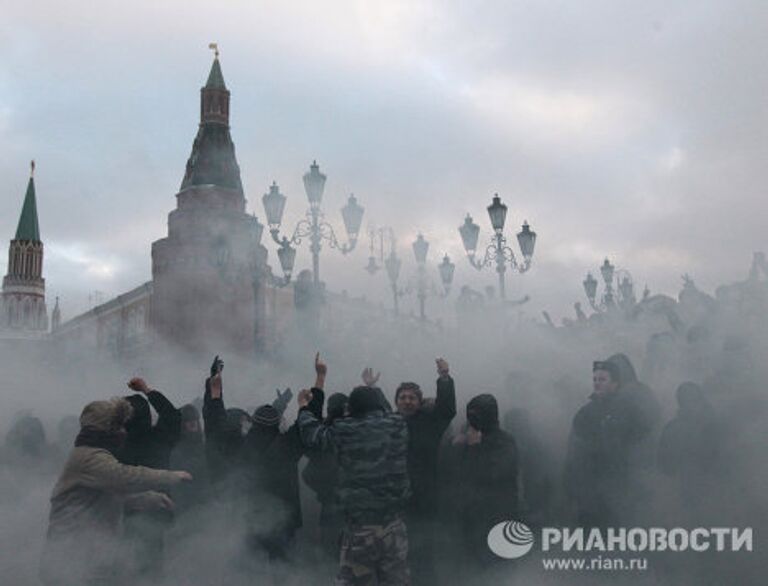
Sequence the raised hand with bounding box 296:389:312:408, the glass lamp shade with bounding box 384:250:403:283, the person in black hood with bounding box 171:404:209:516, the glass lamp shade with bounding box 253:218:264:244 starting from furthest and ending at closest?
1. the glass lamp shade with bounding box 384:250:403:283
2. the glass lamp shade with bounding box 253:218:264:244
3. the person in black hood with bounding box 171:404:209:516
4. the raised hand with bounding box 296:389:312:408

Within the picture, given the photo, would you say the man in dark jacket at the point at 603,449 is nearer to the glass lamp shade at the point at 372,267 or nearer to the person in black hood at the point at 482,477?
the person in black hood at the point at 482,477

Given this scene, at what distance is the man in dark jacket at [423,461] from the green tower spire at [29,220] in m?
72.9

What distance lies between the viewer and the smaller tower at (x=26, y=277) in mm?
64250

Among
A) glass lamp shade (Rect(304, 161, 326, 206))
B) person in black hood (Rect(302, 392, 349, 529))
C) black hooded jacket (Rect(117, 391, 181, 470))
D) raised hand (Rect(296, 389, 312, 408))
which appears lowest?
person in black hood (Rect(302, 392, 349, 529))

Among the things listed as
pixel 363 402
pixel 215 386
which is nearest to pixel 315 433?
pixel 363 402

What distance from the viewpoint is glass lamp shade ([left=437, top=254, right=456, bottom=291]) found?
14.7 m

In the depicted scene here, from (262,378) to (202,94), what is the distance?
24421mm

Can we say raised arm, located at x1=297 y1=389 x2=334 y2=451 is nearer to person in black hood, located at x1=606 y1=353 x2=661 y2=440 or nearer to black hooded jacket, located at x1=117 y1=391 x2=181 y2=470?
black hooded jacket, located at x1=117 y1=391 x2=181 y2=470

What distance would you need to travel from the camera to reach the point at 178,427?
445 cm

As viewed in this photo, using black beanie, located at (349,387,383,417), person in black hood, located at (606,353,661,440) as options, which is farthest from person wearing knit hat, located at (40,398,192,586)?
person in black hood, located at (606,353,661,440)

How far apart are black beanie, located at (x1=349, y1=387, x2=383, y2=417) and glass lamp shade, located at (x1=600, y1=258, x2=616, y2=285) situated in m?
11.2

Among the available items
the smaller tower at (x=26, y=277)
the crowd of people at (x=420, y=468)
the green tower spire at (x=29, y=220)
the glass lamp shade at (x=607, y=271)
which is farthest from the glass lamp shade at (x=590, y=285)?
the green tower spire at (x=29, y=220)

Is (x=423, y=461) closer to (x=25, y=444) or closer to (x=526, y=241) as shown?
(x=25, y=444)

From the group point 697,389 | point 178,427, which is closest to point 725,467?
point 697,389
